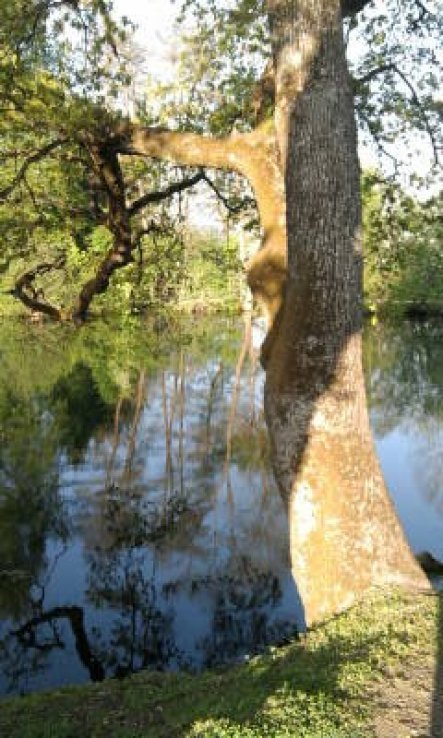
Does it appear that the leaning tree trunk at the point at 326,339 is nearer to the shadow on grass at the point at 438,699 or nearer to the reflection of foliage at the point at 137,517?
the shadow on grass at the point at 438,699

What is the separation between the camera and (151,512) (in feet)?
57.4

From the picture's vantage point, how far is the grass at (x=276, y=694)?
4.28 metres

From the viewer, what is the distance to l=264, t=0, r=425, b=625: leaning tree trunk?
248 inches

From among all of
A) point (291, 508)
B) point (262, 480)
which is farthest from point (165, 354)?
point (291, 508)

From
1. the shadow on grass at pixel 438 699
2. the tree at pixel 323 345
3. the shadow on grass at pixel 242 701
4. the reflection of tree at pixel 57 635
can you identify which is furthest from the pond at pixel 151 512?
the shadow on grass at pixel 438 699

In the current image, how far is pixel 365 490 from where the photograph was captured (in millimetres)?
6398

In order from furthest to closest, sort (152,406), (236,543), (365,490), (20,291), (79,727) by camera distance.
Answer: (152,406), (236,543), (20,291), (365,490), (79,727)

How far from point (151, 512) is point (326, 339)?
11.9m

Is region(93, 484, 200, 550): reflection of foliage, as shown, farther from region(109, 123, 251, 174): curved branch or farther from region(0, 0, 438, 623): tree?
region(109, 123, 251, 174): curved branch

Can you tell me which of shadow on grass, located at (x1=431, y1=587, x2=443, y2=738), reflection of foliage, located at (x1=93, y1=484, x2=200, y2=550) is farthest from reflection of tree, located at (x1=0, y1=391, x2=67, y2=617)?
shadow on grass, located at (x1=431, y1=587, x2=443, y2=738)

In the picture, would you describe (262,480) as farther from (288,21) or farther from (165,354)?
(165,354)

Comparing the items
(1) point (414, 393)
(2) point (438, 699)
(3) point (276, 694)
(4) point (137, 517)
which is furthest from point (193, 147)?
(1) point (414, 393)

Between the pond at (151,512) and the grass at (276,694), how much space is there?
435 cm

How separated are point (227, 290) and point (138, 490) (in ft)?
166
